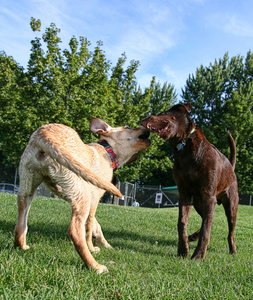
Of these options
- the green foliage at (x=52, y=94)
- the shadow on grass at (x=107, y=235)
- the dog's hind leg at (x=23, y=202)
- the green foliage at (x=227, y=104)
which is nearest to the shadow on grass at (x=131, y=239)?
the shadow on grass at (x=107, y=235)

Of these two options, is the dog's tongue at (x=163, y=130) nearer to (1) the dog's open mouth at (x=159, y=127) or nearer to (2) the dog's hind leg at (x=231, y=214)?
(1) the dog's open mouth at (x=159, y=127)

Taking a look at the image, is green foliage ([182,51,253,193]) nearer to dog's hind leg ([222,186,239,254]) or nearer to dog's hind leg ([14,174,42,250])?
dog's hind leg ([222,186,239,254])

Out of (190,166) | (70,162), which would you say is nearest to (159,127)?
(190,166)

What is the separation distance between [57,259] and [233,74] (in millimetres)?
38426

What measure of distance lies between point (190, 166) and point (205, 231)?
90 centimetres

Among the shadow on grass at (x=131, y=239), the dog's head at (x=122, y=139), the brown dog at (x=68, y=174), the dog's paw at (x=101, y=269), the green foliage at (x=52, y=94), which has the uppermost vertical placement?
the green foliage at (x=52, y=94)

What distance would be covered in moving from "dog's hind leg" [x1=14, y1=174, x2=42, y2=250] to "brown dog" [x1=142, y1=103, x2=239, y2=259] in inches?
67.2

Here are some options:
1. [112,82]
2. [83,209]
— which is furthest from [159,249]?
[112,82]

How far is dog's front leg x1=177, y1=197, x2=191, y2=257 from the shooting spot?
425 cm

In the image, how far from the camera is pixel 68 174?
3.28m

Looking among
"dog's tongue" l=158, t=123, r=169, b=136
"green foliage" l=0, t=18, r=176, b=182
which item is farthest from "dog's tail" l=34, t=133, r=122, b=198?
"green foliage" l=0, t=18, r=176, b=182

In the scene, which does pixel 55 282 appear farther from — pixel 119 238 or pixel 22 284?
pixel 119 238

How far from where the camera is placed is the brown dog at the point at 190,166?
4.16 meters

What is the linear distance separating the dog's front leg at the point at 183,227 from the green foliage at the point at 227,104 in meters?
27.8
